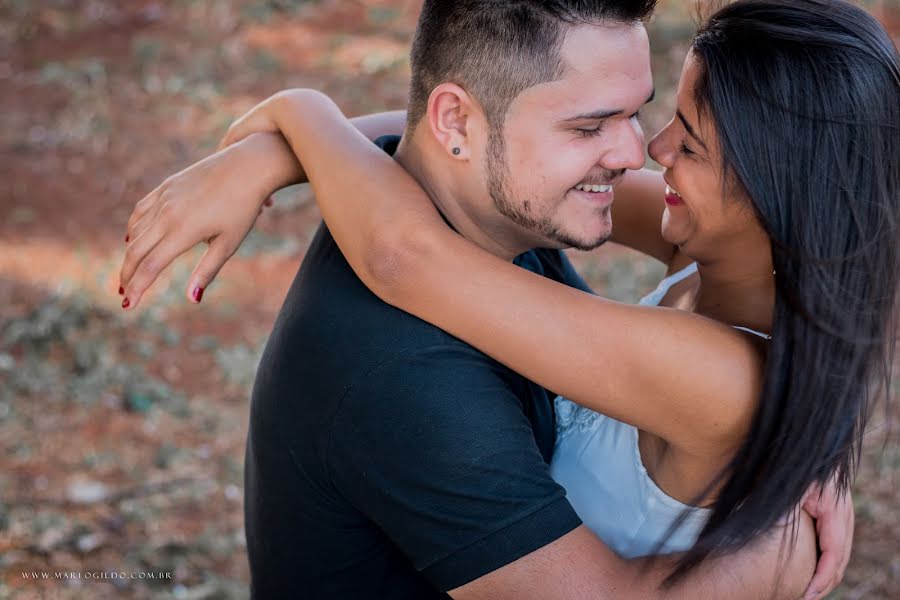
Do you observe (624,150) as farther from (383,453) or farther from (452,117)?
(383,453)

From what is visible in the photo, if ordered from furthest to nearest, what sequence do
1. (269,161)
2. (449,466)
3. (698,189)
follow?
1. (269,161)
2. (698,189)
3. (449,466)

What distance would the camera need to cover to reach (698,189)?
2359mm

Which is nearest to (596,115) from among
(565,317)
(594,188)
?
(594,188)

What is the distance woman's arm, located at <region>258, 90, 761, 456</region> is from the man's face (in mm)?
303

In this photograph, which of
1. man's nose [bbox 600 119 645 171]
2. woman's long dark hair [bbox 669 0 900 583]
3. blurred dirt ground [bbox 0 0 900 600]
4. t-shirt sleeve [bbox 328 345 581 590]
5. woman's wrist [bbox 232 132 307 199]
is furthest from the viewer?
blurred dirt ground [bbox 0 0 900 600]

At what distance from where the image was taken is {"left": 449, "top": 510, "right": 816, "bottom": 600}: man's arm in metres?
1.99

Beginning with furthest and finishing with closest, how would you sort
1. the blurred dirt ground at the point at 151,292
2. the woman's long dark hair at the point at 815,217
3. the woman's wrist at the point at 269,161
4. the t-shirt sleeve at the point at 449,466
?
the blurred dirt ground at the point at 151,292, the woman's wrist at the point at 269,161, the woman's long dark hair at the point at 815,217, the t-shirt sleeve at the point at 449,466

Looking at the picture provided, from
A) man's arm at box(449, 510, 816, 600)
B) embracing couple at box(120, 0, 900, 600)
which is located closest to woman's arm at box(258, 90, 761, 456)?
embracing couple at box(120, 0, 900, 600)

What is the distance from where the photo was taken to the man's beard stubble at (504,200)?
96.0 inches

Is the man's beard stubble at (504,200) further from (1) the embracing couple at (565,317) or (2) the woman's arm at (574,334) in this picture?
(2) the woman's arm at (574,334)

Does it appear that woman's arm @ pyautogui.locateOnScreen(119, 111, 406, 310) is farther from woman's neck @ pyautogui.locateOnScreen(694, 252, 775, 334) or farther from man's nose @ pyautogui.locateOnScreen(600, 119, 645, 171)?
woman's neck @ pyautogui.locateOnScreen(694, 252, 775, 334)

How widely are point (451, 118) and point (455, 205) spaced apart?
0.69 ft

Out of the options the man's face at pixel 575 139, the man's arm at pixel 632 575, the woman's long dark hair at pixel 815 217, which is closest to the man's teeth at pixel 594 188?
the man's face at pixel 575 139

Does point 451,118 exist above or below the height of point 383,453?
above
